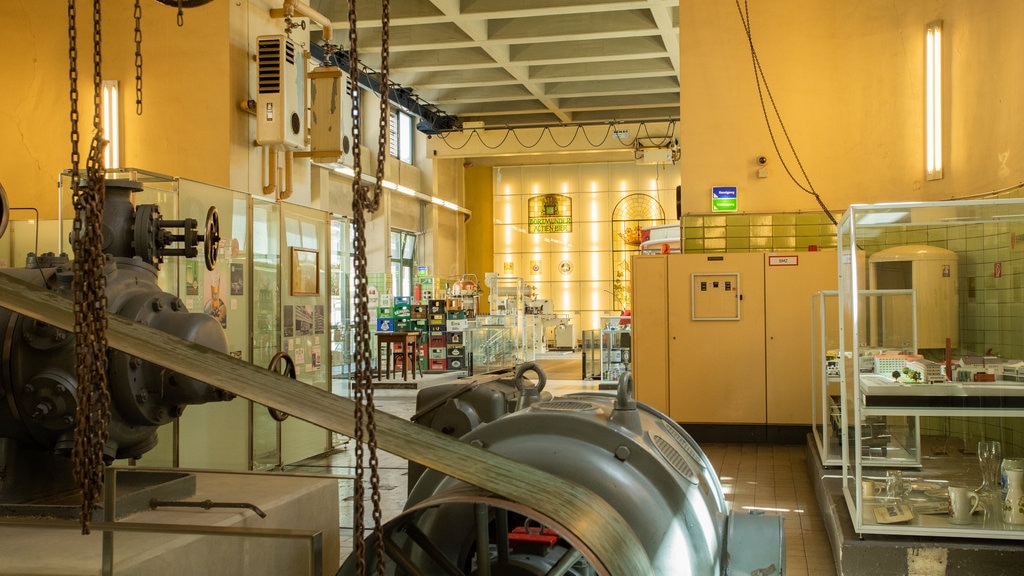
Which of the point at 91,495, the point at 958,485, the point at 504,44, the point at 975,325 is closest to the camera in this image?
the point at 91,495

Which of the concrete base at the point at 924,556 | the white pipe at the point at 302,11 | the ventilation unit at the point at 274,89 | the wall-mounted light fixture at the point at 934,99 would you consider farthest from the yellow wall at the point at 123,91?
the wall-mounted light fixture at the point at 934,99

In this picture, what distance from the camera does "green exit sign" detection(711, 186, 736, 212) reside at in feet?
30.5

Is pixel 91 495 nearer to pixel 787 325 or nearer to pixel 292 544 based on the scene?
pixel 292 544

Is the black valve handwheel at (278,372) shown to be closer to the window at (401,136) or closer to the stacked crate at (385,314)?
the stacked crate at (385,314)

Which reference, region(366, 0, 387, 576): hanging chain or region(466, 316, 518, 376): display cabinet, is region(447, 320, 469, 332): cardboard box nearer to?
region(466, 316, 518, 376): display cabinet

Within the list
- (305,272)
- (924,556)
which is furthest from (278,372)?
(305,272)

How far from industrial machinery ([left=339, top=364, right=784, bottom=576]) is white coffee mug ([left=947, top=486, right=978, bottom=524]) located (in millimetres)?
2340

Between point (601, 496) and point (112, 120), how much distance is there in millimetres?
7279

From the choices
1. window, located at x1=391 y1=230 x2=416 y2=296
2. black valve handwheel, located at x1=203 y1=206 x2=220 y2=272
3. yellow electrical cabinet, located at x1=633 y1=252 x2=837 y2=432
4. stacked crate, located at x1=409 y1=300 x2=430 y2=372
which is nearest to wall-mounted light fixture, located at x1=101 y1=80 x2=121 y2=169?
black valve handwheel, located at x1=203 y1=206 x2=220 y2=272

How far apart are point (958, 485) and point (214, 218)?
13.2 ft

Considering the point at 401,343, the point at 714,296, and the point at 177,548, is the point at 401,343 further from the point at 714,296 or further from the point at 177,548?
the point at 177,548

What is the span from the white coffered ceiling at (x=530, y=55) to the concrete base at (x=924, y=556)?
1044 cm

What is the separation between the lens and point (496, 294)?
21.5 m

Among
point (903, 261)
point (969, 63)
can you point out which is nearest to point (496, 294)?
point (969, 63)
